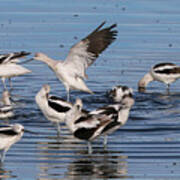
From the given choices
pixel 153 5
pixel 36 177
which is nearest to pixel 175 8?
pixel 153 5

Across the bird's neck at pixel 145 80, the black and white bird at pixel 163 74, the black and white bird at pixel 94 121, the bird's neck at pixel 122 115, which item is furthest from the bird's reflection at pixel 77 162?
the black and white bird at pixel 163 74

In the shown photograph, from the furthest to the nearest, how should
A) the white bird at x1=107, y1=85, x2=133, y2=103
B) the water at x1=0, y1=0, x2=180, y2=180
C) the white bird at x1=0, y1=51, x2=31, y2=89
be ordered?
1. the white bird at x1=0, y1=51, x2=31, y2=89
2. the white bird at x1=107, y1=85, x2=133, y2=103
3. the water at x1=0, y1=0, x2=180, y2=180

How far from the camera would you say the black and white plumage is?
13.8 meters

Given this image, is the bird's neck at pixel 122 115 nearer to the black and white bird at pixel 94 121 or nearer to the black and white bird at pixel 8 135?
the black and white bird at pixel 94 121

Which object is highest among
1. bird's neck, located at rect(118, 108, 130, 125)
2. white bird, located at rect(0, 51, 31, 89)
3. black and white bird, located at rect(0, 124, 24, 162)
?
black and white bird, located at rect(0, 124, 24, 162)

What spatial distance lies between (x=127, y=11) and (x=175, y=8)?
1630 millimetres

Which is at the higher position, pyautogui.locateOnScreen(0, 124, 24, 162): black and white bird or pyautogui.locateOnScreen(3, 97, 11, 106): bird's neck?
pyautogui.locateOnScreen(0, 124, 24, 162): black and white bird

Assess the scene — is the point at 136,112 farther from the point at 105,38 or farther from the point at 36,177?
the point at 36,177

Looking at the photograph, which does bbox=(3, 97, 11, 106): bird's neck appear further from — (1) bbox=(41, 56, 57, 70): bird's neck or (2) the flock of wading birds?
(1) bbox=(41, 56, 57, 70): bird's neck

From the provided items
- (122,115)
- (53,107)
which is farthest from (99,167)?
(53,107)

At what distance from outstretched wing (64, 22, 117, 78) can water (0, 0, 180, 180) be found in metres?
0.94

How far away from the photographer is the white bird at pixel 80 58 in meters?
15.1

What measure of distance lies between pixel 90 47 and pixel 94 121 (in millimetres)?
3578

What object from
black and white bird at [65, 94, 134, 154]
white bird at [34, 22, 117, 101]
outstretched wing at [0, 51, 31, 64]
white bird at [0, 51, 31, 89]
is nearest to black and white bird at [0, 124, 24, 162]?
black and white bird at [65, 94, 134, 154]
